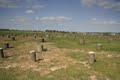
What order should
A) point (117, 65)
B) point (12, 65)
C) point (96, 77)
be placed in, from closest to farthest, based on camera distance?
point (96, 77)
point (117, 65)
point (12, 65)

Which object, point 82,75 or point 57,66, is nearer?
point 82,75

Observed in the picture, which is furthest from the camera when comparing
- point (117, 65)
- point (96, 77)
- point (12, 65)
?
point (12, 65)

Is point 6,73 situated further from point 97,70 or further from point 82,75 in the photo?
point 97,70

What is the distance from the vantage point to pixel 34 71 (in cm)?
1703

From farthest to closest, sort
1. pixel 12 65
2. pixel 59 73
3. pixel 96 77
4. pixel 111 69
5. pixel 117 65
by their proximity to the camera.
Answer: pixel 12 65
pixel 117 65
pixel 111 69
pixel 59 73
pixel 96 77

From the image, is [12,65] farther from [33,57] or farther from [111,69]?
[111,69]

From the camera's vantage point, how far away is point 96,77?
49.6 feet

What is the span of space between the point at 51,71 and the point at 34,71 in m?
1.80

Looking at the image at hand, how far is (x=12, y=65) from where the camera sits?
1978cm

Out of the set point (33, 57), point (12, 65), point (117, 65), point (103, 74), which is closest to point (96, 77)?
point (103, 74)

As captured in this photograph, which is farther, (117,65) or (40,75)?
(117,65)

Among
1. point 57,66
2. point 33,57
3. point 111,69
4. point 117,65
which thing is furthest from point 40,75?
point 117,65

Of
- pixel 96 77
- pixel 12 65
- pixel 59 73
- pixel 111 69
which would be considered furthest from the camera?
pixel 12 65

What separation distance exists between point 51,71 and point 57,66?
1.81 meters
